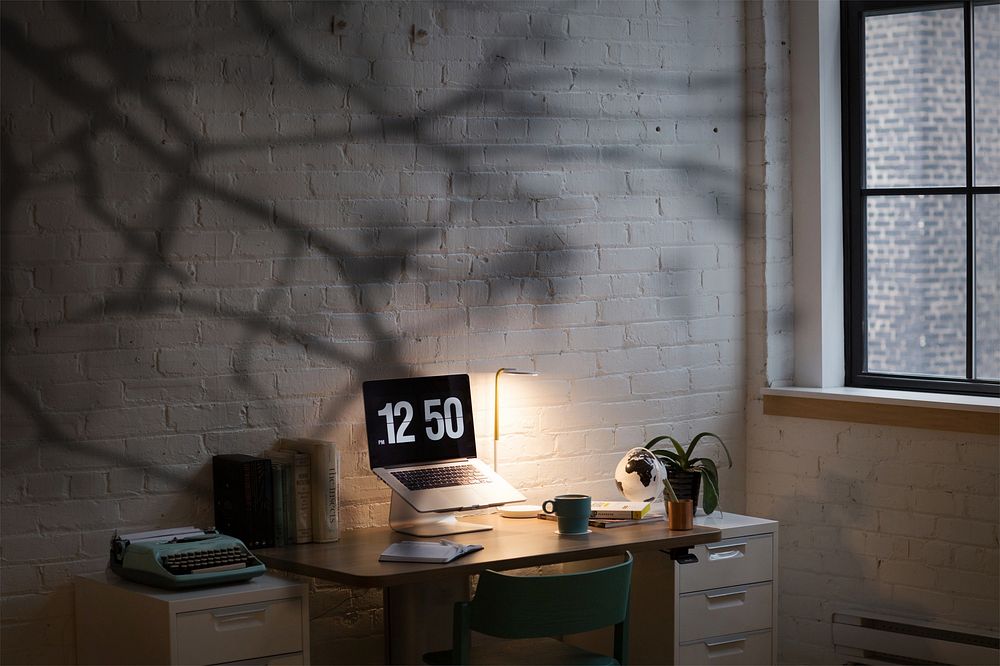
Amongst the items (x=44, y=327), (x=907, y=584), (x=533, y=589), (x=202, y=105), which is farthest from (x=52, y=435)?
(x=907, y=584)

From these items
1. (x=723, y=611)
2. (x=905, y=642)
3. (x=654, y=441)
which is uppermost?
(x=654, y=441)

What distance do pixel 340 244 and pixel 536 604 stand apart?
1.27 m

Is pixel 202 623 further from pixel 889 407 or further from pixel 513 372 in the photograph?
A: pixel 889 407

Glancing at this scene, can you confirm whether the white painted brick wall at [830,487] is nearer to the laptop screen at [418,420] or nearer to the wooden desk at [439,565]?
the wooden desk at [439,565]

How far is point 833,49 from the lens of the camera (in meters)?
4.45

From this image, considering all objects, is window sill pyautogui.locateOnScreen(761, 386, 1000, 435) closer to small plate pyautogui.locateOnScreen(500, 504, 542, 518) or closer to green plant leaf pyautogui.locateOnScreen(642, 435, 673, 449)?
green plant leaf pyautogui.locateOnScreen(642, 435, 673, 449)

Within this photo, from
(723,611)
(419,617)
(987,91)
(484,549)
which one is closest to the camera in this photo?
(484,549)

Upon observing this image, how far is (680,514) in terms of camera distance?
363cm

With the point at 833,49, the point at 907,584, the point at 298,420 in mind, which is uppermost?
the point at 833,49

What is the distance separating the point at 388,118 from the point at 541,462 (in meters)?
1.20

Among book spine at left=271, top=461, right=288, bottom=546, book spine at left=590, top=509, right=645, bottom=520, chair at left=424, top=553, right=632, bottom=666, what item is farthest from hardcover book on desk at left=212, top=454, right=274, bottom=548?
book spine at left=590, top=509, right=645, bottom=520

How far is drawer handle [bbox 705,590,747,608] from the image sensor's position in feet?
12.6

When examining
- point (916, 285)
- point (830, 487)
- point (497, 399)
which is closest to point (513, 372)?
point (497, 399)

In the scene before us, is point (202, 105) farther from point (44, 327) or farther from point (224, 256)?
point (44, 327)
